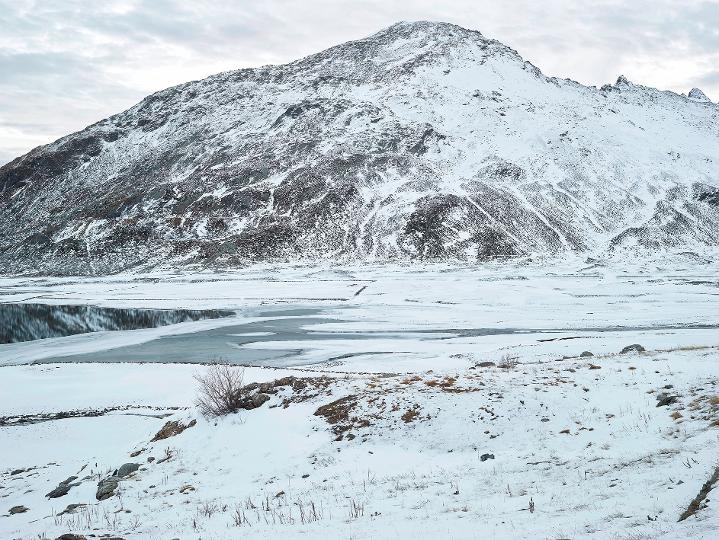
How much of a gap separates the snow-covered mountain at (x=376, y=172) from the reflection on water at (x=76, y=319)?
43.3 meters

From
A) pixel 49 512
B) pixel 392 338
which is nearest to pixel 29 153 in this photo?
pixel 392 338

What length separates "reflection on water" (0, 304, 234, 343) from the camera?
50438mm

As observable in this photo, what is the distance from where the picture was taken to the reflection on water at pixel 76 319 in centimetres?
5044

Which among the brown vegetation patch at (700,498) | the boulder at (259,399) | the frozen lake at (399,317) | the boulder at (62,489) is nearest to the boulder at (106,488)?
the boulder at (62,489)

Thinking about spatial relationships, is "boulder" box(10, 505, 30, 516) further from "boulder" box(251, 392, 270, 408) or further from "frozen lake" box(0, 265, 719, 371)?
"frozen lake" box(0, 265, 719, 371)

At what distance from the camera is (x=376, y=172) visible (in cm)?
13388

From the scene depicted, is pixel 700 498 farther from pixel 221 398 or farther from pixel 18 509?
pixel 18 509

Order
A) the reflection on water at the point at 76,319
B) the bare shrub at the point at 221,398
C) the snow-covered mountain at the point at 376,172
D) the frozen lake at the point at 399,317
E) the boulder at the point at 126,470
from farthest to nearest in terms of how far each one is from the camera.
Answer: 1. the snow-covered mountain at the point at 376,172
2. the reflection on water at the point at 76,319
3. the frozen lake at the point at 399,317
4. the bare shrub at the point at 221,398
5. the boulder at the point at 126,470

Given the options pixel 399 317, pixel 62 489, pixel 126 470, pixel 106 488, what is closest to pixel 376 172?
pixel 399 317

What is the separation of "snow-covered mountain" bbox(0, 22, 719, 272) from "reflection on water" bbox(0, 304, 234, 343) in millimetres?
43262

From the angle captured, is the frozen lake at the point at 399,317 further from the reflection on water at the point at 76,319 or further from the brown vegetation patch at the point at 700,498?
the brown vegetation patch at the point at 700,498

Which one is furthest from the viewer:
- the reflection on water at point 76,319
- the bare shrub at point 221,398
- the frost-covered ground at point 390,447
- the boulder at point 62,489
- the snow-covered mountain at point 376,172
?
the snow-covered mountain at point 376,172

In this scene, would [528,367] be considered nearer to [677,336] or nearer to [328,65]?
[677,336]

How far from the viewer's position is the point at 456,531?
8.05 metres
